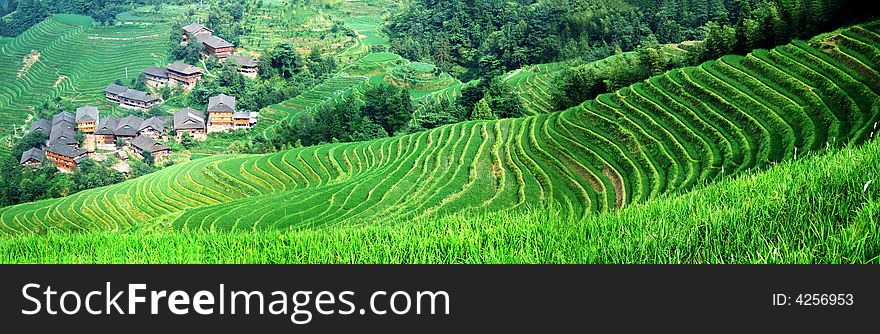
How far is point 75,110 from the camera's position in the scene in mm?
32250

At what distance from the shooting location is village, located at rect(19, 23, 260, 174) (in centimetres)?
2622

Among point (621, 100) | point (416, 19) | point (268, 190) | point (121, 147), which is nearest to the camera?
point (621, 100)

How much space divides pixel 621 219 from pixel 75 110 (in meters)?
34.9

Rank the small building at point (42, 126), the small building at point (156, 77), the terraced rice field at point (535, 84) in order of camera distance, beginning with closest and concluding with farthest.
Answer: the terraced rice field at point (535, 84)
the small building at point (42, 126)
the small building at point (156, 77)

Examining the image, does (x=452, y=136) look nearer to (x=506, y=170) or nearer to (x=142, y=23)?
(x=506, y=170)

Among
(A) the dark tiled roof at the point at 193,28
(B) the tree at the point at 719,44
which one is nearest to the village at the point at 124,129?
(A) the dark tiled roof at the point at 193,28

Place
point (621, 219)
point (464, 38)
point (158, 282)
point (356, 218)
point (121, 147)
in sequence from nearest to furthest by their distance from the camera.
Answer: point (158, 282) → point (621, 219) → point (356, 218) → point (121, 147) → point (464, 38)

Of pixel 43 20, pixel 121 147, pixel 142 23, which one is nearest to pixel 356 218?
pixel 121 147

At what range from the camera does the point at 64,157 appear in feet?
85.2

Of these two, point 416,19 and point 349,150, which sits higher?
point 416,19

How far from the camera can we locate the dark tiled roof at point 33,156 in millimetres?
25812

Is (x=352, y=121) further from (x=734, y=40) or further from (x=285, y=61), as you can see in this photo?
(x=285, y=61)

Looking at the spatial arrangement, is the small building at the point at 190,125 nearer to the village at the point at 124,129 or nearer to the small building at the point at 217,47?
the village at the point at 124,129

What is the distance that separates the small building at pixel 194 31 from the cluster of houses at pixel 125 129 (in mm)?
11305
